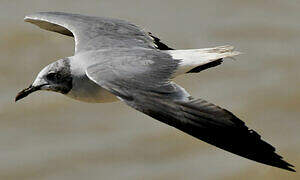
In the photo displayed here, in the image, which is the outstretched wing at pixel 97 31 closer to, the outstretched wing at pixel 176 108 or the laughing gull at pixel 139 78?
the laughing gull at pixel 139 78

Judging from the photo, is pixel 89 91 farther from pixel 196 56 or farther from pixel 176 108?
pixel 176 108

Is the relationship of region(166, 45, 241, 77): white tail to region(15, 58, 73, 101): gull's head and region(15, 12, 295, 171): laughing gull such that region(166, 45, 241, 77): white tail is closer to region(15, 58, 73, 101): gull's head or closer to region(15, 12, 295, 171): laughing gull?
region(15, 12, 295, 171): laughing gull

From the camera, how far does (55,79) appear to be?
7152 mm

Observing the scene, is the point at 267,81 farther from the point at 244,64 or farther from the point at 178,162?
the point at 178,162

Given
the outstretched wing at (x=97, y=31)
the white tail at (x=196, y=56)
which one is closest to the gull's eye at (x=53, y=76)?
the outstretched wing at (x=97, y=31)

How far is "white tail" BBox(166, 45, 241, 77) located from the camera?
22.8 ft

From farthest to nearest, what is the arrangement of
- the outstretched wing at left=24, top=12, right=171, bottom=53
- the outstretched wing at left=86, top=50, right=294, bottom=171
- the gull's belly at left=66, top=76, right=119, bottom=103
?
1. the outstretched wing at left=24, top=12, right=171, bottom=53
2. the gull's belly at left=66, top=76, right=119, bottom=103
3. the outstretched wing at left=86, top=50, right=294, bottom=171

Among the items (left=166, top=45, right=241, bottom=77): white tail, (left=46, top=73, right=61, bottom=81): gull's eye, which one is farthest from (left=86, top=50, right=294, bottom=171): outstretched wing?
(left=46, top=73, right=61, bottom=81): gull's eye

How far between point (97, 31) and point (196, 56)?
1.08m

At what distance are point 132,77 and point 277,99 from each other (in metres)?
3.48

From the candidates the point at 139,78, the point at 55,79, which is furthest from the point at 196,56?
the point at 55,79

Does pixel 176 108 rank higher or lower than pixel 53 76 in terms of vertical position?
higher

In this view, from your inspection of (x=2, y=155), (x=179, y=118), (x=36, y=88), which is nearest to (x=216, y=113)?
(x=179, y=118)

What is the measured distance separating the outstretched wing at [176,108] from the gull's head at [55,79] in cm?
45
